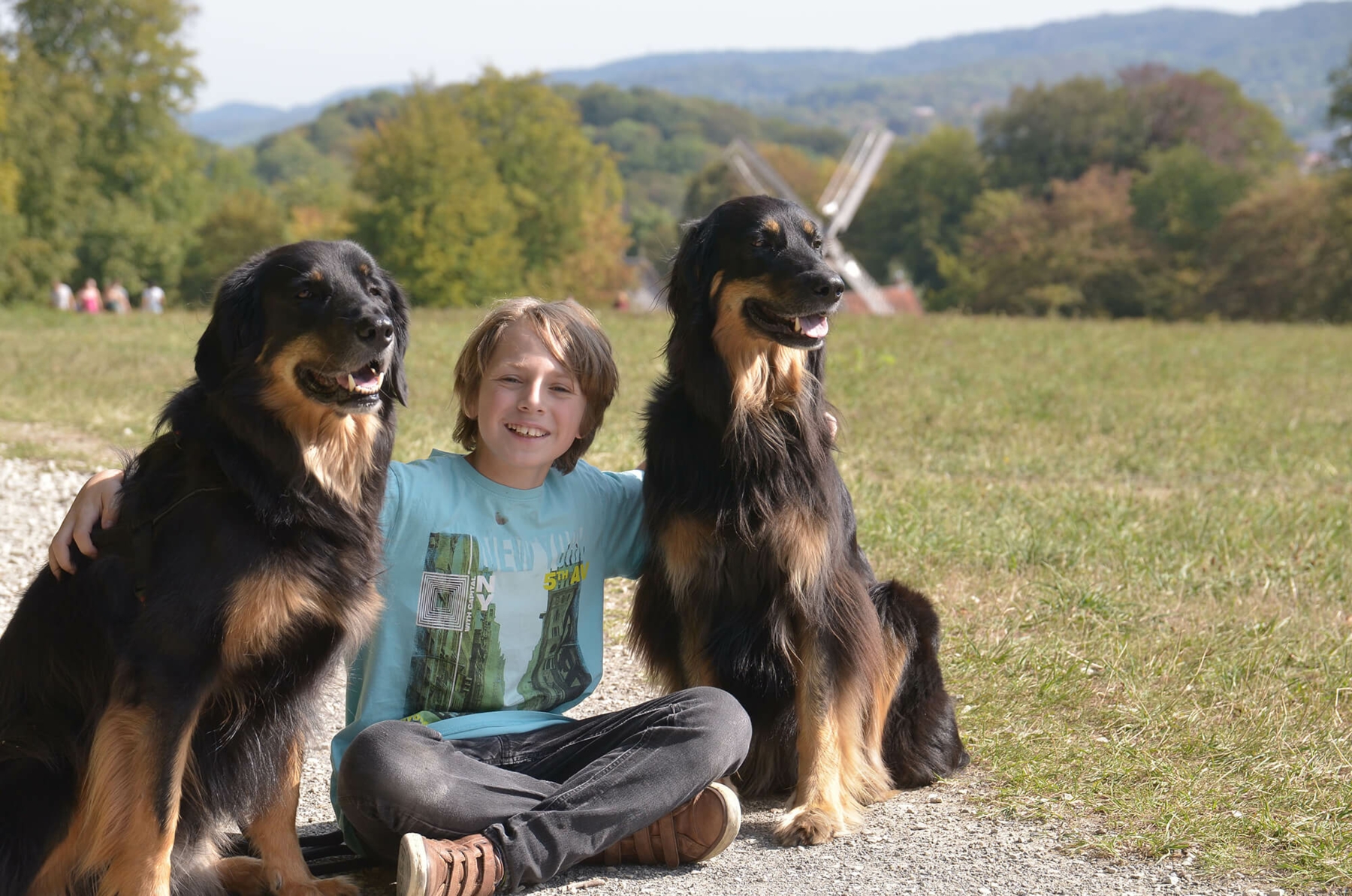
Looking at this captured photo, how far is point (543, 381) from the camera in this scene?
12.0ft

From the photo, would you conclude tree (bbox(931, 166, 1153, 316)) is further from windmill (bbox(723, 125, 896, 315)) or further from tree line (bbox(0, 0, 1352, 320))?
windmill (bbox(723, 125, 896, 315))

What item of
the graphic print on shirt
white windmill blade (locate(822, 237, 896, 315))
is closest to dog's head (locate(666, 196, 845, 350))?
the graphic print on shirt

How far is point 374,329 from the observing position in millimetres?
2973

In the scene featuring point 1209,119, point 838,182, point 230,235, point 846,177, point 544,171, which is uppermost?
point 1209,119

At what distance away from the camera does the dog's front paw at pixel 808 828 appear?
364 centimetres

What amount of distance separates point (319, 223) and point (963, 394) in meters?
58.8

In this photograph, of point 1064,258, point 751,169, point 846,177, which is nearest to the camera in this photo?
point 1064,258

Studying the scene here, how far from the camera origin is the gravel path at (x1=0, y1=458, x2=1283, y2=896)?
334 centimetres

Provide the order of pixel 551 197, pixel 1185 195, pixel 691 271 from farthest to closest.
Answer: pixel 551 197, pixel 1185 195, pixel 691 271

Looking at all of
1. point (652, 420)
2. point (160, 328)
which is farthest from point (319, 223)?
point (652, 420)

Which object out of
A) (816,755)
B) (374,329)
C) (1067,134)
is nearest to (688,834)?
(816,755)

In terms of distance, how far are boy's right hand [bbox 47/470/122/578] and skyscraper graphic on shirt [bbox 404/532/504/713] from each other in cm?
89

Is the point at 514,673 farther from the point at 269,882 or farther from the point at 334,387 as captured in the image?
the point at 334,387

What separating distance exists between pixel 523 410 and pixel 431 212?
160ft
